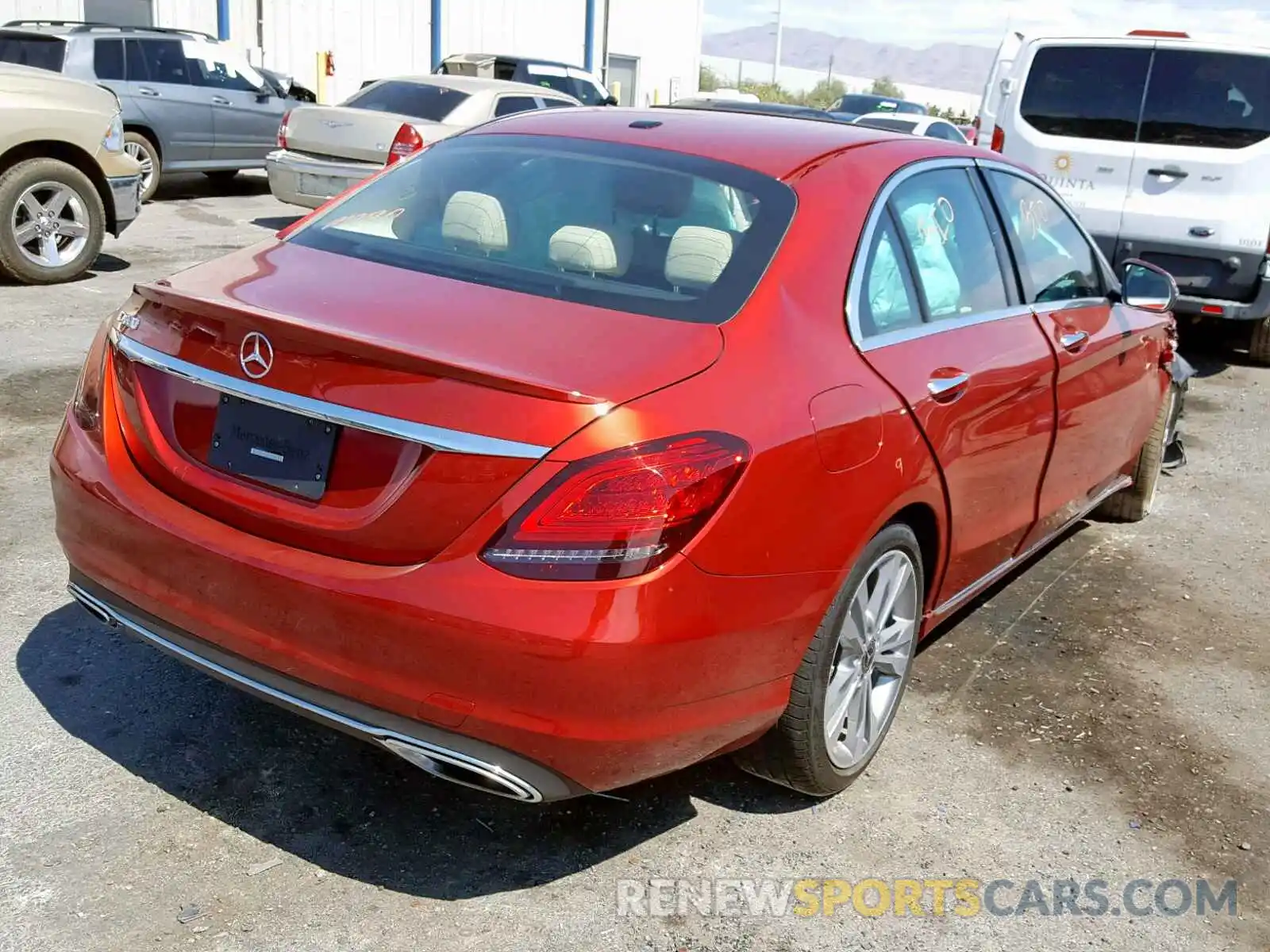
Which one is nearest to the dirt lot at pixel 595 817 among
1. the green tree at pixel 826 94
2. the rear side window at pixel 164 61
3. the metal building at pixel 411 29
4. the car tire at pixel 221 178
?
the rear side window at pixel 164 61

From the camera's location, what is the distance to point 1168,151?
8.65m

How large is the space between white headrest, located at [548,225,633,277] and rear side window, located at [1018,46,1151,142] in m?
Result: 6.70

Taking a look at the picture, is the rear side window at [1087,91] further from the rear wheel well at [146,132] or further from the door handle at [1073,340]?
the rear wheel well at [146,132]

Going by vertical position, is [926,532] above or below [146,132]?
above

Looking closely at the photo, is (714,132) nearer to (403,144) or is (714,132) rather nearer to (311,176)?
(403,144)

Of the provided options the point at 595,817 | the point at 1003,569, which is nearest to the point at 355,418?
the point at 595,817

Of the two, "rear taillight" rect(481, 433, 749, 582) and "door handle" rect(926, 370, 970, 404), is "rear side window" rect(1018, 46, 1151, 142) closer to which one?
"door handle" rect(926, 370, 970, 404)

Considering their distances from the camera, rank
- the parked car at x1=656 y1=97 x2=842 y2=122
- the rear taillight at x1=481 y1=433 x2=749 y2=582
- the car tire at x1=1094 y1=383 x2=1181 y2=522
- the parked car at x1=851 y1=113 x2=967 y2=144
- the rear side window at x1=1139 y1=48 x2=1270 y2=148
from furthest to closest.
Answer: the parked car at x1=851 y1=113 x2=967 y2=144 → the rear side window at x1=1139 y1=48 x2=1270 y2=148 → the car tire at x1=1094 y1=383 x2=1181 y2=522 → the parked car at x1=656 y1=97 x2=842 y2=122 → the rear taillight at x1=481 y1=433 x2=749 y2=582

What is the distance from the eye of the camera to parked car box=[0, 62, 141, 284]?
27.6 ft

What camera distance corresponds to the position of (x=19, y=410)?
Answer: 5.99 metres

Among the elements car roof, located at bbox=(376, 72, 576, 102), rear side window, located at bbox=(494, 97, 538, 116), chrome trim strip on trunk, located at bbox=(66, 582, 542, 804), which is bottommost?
chrome trim strip on trunk, located at bbox=(66, 582, 542, 804)

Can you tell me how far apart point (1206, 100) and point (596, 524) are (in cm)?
771

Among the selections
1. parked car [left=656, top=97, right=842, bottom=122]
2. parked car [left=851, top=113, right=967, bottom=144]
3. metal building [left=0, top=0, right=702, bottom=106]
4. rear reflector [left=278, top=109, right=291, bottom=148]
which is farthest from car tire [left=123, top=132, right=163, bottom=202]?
parked car [left=851, top=113, right=967, bottom=144]

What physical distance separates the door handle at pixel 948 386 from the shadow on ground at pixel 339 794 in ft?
3.53
